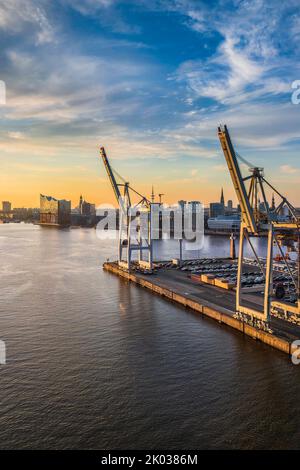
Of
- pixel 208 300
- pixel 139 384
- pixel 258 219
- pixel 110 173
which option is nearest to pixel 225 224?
pixel 110 173

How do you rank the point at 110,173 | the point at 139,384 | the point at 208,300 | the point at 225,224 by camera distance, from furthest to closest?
the point at 225,224, the point at 110,173, the point at 208,300, the point at 139,384

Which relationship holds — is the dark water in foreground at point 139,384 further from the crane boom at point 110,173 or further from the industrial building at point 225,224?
the industrial building at point 225,224

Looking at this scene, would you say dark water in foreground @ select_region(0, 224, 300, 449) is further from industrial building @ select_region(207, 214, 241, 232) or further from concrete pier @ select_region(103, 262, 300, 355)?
industrial building @ select_region(207, 214, 241, 232)

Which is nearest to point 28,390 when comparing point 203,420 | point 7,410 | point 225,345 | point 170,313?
point 7,410

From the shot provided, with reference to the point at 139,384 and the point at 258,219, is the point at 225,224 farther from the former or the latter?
the point at 139,384

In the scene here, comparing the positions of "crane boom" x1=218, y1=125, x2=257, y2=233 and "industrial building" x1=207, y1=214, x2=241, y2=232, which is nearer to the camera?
"crane boom" x1=218, y1=125, x2=257, y2=233

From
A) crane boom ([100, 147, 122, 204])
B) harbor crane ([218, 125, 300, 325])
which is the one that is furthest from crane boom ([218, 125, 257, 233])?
crane boom ([100, 147, 122, 204])

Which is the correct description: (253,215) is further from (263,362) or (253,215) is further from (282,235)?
(263,362)

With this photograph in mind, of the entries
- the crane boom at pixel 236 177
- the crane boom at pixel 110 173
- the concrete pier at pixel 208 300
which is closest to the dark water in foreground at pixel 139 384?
the concrete pier at pixel 208 300
